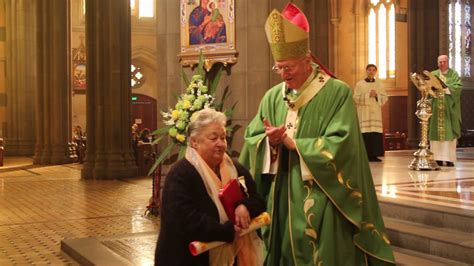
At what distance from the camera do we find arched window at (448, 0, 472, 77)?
22828 mm

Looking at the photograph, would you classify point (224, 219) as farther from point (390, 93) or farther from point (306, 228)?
point (390, 93)

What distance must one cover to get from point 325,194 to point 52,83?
18448 millimetres

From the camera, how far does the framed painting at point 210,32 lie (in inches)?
328

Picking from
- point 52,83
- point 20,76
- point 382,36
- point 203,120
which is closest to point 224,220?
point 203,120

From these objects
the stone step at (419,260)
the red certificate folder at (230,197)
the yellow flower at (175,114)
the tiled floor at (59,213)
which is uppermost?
the yellow flower at (175,114)

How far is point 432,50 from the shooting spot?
18.8 m

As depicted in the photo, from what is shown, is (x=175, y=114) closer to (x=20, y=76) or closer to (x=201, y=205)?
(x=201, y=205)

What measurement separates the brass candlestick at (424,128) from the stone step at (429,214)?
356 centimetres

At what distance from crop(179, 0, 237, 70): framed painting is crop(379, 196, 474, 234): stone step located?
9.08 ft

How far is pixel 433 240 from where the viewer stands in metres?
5.58

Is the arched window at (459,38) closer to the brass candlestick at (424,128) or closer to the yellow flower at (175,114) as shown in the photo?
the brass candlestick at (424,128)

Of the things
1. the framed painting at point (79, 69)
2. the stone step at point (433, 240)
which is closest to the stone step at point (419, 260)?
the stone step at point (433, 240)

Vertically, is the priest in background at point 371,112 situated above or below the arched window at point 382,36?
below

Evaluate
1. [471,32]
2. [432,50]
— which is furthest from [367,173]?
[471,32]
